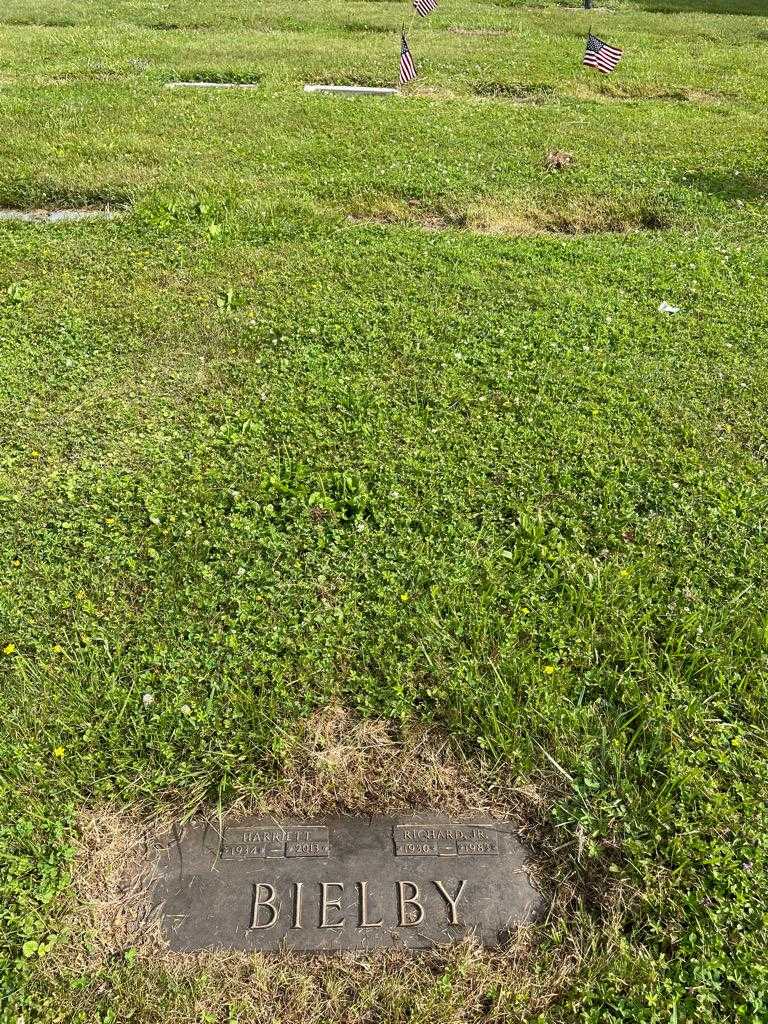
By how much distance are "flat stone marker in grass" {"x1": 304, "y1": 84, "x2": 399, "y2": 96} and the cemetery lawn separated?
11.0 feet

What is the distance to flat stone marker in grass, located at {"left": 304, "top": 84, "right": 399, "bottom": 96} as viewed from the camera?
35.5 feet

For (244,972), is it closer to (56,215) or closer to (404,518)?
(404,518)

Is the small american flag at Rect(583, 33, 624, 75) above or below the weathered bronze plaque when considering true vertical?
above

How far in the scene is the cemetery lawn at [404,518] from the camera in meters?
2.63

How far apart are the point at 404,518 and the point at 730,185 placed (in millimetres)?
6446

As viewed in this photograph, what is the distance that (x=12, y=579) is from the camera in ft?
11.9

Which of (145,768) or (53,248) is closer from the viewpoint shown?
(145,768)

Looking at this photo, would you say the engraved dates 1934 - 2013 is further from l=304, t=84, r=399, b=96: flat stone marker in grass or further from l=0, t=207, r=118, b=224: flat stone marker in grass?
l=304, t=84, r=399, b=96: flat stone marker in grass

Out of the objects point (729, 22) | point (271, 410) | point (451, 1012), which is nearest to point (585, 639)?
point (451, 1012)

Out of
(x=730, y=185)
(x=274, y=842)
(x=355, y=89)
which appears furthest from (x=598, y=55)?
(x=274, y=842)

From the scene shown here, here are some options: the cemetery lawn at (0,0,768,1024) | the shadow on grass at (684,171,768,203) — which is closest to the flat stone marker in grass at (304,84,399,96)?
the cemetery lawn at (0,0,768,1024)

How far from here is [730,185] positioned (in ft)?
25.9

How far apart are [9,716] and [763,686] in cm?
319

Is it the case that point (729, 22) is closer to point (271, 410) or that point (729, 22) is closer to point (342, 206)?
point (342, 206)
